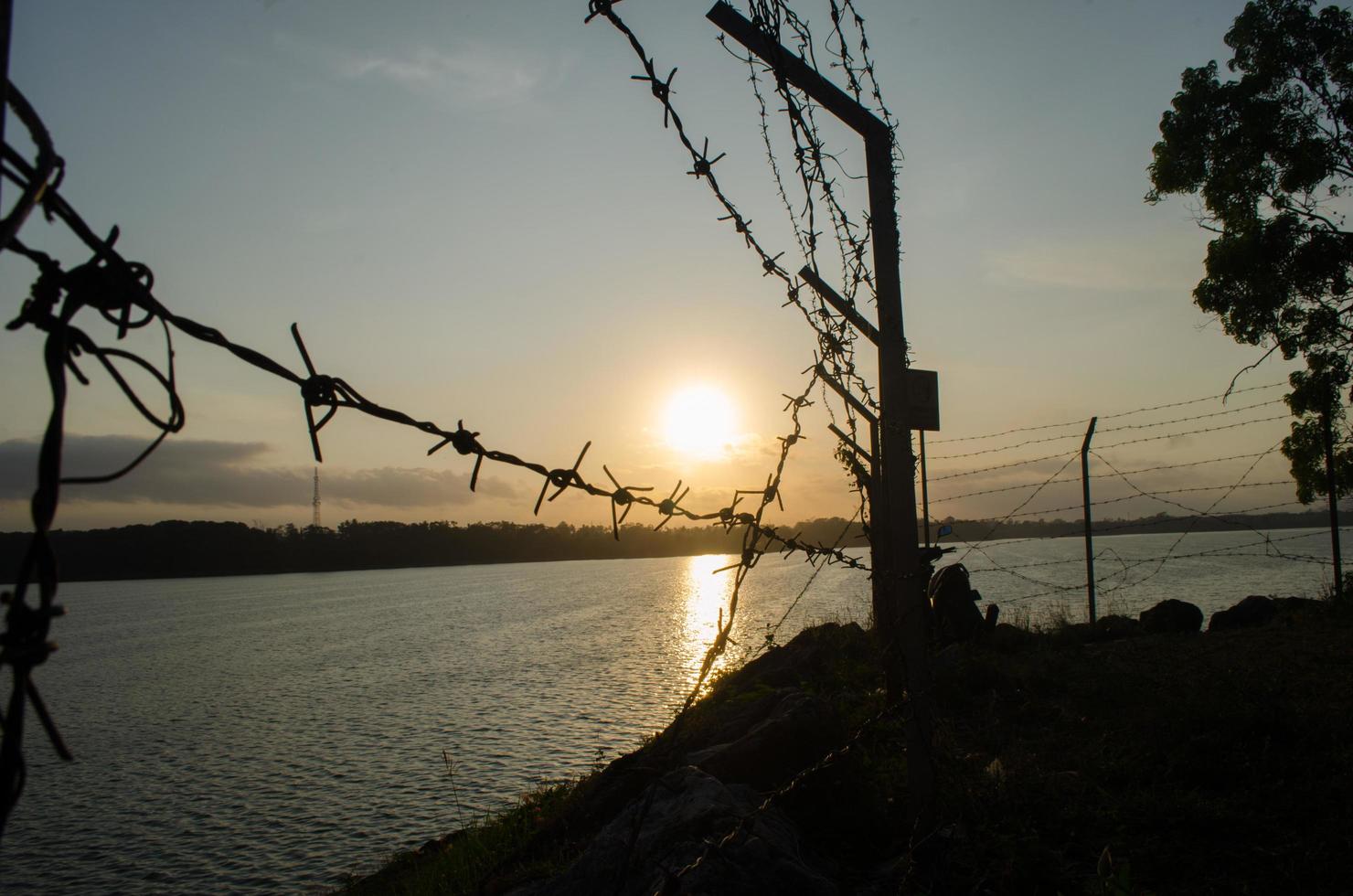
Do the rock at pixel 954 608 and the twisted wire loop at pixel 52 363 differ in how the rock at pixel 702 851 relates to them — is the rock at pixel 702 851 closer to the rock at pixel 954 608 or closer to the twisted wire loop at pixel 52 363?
the twisted wire loop at pixel 52 363

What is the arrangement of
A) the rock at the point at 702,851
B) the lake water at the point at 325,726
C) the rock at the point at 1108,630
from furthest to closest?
the lake water at the point at 325,726 < the rock at the point at 1108,630 < the rock at the point at 702,851

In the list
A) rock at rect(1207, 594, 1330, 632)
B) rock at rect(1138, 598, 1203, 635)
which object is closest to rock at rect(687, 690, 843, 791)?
rock at rect(1138, 598, 1203, 635)

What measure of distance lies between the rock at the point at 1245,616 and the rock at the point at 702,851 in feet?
38.2

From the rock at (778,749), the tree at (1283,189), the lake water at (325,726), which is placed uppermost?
the tree at (1283,189)

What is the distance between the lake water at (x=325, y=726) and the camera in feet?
40.5

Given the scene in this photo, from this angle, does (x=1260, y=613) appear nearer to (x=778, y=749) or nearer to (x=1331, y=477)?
(x=1331, y=477)

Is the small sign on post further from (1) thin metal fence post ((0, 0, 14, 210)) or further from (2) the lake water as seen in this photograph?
(2) the lake water

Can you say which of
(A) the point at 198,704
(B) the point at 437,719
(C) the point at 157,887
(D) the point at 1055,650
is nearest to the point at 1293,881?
(D) the point at 1055,650

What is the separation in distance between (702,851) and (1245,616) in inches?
513

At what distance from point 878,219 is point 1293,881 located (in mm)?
3945

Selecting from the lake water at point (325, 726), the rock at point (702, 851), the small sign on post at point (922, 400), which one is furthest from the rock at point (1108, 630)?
the small sign on post at point (922, 400)

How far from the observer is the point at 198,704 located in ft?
82.6

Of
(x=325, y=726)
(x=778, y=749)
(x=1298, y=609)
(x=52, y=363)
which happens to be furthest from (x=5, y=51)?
(x=325, y=726)

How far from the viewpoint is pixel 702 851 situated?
393 cm
